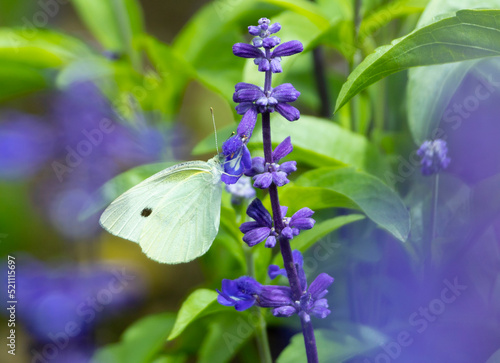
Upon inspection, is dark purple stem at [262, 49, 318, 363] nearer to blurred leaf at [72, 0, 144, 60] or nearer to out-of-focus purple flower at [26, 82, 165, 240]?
out-of-focus purple flower at [26, 82, 165, 240]

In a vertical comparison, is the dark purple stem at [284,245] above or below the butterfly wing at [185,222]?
below

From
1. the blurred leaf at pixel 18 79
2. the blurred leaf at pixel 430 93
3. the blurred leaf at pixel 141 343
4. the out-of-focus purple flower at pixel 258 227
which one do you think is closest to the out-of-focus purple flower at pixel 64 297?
the blurred leaf at pixel 141 343

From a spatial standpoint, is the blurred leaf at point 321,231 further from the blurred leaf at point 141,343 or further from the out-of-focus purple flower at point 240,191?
the blurred leaf at point 141,343

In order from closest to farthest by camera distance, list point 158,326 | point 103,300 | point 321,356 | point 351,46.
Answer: point 321,356, point 351,46, point 158,326, point 103,300

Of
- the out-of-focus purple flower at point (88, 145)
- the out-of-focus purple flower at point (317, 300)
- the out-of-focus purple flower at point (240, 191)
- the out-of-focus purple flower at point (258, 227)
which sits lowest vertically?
the out-of-focus purple flower at point (317, 300)

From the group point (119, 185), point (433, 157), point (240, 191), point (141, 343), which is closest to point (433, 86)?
point (433, 157)

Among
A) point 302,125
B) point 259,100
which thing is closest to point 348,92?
point 259,100

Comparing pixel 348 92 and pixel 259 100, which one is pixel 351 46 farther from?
pixel 259 100
